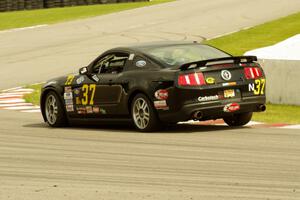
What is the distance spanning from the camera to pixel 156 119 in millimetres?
13766

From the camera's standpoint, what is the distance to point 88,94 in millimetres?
15148

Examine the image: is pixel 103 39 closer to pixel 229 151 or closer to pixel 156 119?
pixel 156 119

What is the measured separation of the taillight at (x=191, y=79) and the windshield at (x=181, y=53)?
446 mm

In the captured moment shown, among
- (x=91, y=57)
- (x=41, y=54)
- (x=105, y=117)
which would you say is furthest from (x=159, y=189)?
(x=41, y=54)

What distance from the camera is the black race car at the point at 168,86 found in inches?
535

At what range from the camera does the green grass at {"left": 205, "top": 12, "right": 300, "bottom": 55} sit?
29.9 meters

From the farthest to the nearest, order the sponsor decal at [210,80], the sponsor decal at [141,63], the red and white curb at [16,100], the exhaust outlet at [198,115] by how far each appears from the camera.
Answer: the red and white curb at [16,100] < the sponsor decal at [141,63] < the sponsor decal at [210,80] < the exhaust outlet at [198,115]

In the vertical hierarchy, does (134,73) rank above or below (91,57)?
above

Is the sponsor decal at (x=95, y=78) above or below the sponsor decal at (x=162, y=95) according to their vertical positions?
below

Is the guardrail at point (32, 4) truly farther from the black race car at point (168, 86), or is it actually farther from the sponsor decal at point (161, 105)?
the sponsor decal at point (161, 105)

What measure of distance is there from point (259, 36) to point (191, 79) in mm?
19257

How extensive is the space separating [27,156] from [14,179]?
6.45 feet

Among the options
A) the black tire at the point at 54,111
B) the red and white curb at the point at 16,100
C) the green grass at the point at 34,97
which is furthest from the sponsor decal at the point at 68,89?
the green grass at the point at 34,97

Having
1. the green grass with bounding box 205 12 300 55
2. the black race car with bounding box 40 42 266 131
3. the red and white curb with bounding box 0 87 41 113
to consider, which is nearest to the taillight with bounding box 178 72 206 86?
the black race car with bounding box 40 42 266 131
